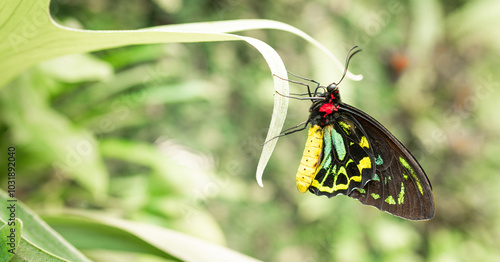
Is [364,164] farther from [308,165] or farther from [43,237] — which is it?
[43,237]

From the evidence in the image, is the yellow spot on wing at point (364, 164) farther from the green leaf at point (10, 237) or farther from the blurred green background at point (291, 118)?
the blurred green background at point (291, 118)

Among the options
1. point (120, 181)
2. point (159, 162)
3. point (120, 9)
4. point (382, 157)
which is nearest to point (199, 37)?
point (382, 157)

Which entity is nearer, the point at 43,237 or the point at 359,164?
the point at 43,237

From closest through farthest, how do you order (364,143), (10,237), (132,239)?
(10,237), (132,239), (364,143)

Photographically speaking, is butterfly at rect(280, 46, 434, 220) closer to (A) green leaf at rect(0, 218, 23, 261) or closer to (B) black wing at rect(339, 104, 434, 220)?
(B) black wing at rect(339, 104, 434, 220)

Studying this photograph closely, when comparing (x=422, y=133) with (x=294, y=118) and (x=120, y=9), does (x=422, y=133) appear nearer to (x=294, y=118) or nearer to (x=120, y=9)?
(x=294, y=118)

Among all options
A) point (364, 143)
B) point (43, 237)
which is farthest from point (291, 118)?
point (43, 237)

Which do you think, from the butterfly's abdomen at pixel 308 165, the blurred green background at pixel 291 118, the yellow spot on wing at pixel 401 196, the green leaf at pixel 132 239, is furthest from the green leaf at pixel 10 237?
the blurred green background at pixel 291 118
